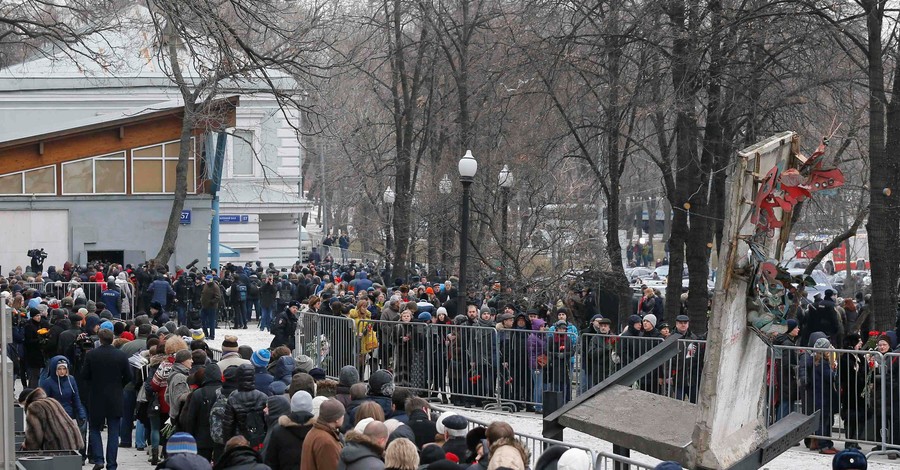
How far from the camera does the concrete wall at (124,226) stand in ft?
126

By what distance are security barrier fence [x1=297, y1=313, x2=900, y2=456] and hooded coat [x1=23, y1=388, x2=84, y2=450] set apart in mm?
6761

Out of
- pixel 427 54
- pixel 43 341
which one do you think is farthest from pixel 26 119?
pixel 43 341

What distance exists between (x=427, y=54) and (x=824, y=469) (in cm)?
2669

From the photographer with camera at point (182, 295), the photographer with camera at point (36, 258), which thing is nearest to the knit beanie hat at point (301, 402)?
the photographer with camera at point (182, 295)

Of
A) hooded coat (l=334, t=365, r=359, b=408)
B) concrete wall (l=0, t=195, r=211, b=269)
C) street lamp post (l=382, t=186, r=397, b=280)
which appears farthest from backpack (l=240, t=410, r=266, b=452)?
concrete wall (l=0, t=195, r=211, b=269)

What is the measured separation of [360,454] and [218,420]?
3155 millimetres

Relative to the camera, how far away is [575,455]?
24.8 feet

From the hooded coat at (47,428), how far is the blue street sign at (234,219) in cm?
4300

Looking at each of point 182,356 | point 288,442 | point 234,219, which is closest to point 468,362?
point 182,356

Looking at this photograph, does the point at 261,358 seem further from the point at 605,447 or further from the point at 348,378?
the point at 605,447

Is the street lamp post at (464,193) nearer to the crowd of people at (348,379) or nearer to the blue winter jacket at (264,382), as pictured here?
the crowd of people at (348,379)

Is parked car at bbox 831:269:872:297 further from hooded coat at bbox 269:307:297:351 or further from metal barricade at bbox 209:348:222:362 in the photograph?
metal barricade at bbox 209:348:222:362

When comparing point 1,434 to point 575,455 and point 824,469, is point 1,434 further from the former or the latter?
point 824,469

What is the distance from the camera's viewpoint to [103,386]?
1435cm
